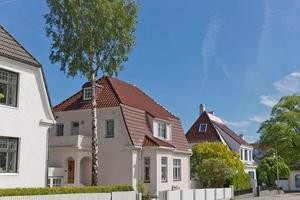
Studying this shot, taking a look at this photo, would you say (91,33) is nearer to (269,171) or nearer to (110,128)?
(110,128)

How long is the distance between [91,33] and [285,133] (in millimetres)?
41777

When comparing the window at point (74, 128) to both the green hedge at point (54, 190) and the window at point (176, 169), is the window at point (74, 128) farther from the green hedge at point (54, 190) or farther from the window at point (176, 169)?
the green hedge at point (54, 190)

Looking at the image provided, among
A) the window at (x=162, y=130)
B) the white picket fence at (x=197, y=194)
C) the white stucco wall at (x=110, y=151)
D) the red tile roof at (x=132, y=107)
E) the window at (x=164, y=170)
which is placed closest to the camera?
the white picket fence at (x=197, y=194)

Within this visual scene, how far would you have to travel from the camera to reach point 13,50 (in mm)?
21594

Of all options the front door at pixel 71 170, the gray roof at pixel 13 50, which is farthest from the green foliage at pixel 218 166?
the gray roof at pixel 13 50

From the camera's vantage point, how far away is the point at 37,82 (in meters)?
22.9

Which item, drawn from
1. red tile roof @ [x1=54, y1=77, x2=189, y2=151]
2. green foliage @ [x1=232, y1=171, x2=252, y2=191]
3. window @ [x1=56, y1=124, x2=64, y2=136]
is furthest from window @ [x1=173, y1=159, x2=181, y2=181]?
window @ [x1=56, y1=124, x2=64, y2=136]

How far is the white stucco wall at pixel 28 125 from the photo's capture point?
20734 millimetres

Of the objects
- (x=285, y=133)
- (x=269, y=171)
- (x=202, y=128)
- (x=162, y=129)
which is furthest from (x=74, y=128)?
(x=285, y=133)

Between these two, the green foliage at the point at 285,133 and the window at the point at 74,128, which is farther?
the green foliage at the point at 285,133

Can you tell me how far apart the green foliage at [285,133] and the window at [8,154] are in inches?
1858

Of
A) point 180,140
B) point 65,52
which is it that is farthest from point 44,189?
point 180,140

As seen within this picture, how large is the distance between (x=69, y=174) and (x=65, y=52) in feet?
30.8

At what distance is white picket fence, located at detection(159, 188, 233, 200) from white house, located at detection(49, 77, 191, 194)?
381cm
